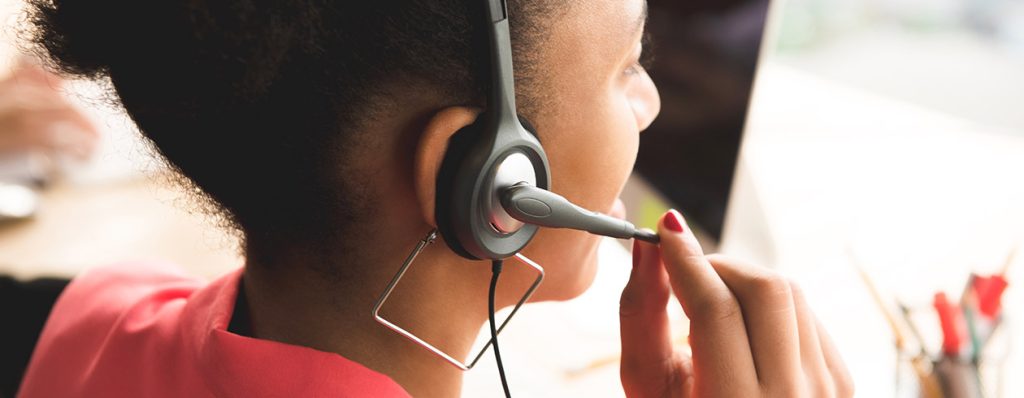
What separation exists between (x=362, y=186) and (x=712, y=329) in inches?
11.4

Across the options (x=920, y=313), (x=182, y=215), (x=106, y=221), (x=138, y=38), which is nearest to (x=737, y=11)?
(x=920, y=313)

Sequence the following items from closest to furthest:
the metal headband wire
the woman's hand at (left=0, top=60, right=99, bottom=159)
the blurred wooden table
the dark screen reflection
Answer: the metal headband wire, the dark screen reflection, the blurred wooden table, the woman's hand at (left=0, top=60, right=99, bottom=159)

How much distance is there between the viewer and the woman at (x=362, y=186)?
555mm

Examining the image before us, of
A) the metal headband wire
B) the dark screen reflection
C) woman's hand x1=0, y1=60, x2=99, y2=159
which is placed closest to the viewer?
the metal headband wire

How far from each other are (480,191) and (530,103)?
9 cm

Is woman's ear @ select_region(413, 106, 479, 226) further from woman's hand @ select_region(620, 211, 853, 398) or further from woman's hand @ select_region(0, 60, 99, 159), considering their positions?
woman's hand @ select_region(0, 60, 99, 159)

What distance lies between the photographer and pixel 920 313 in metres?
1.04

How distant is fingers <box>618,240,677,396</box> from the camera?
762 mm

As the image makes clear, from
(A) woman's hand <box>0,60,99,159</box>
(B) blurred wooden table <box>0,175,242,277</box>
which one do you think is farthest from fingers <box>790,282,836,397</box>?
(A) woman's hand <box>0,60,99,159</box>

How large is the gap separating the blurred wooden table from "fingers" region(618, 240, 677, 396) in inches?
26.5

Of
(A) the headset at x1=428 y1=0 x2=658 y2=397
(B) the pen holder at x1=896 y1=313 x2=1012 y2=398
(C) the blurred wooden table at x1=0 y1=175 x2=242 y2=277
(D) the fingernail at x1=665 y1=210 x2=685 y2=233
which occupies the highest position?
(A) the headset at x1=428 y1=0 x2=658 y2=397

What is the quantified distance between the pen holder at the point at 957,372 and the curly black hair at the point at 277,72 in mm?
520

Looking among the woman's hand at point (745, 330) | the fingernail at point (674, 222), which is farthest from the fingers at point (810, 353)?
the fingernail at point (674, 222)

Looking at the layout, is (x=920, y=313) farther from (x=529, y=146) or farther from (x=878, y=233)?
(x=529, y=146)
